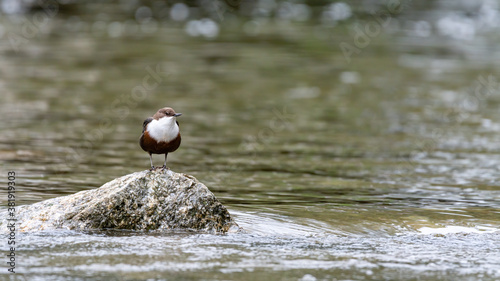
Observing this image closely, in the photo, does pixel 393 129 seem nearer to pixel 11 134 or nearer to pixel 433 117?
pixel 433 117

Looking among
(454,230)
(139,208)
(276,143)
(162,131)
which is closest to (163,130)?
(162,131)

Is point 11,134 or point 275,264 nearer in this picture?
point 275,264

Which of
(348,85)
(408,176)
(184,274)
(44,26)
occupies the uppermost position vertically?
(44,26)

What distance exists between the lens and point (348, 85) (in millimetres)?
20500

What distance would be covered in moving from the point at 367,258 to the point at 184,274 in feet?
5.64

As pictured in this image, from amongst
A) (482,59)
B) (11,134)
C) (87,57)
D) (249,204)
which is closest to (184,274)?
(249,204)

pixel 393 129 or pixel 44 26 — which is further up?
pixel 44 26

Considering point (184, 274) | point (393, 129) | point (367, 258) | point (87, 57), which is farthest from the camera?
point (87, 57)

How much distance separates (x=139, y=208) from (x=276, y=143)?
6874 mm

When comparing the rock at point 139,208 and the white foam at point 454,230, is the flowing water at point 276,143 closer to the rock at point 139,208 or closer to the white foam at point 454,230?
the white foam at point 454,230

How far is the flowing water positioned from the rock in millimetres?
183

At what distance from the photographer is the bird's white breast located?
6.96m

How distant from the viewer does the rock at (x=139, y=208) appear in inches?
286

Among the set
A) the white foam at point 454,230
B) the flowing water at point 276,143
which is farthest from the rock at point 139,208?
the white foam at point 454,230
